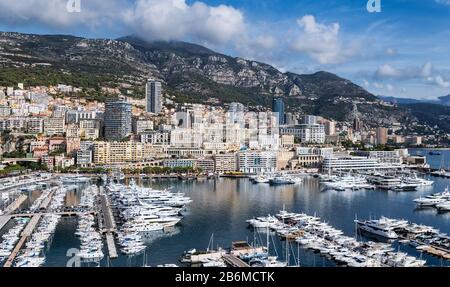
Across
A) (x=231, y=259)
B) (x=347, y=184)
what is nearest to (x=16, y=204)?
(x=231, y=259)

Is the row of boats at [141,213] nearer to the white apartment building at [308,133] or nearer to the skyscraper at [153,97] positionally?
the white apartment building at [308,133]

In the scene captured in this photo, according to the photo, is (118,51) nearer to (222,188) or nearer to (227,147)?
(227,147)

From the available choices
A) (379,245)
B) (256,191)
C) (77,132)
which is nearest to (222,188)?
(256,191)

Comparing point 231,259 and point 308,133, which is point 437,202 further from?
point 308,133

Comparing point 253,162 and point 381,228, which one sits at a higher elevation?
point 253,162

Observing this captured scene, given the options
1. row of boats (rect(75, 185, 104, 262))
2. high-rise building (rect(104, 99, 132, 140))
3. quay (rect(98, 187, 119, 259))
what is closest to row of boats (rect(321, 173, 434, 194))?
quay (rect(98, 187, 119, 259))
